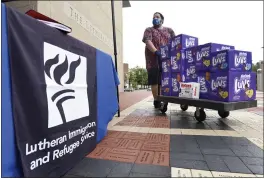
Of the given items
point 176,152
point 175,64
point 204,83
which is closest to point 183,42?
point 175,64

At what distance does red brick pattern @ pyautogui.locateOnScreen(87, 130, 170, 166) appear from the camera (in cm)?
193

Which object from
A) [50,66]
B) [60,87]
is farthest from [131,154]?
[50,66]

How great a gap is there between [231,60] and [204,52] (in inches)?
18.1

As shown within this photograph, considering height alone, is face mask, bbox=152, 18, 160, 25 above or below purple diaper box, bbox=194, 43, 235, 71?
above

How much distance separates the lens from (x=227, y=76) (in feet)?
9.34

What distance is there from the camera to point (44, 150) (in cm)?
143

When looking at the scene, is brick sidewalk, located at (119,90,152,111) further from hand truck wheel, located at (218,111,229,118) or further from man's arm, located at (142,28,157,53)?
hand truck wheel, located at (218,111,229,118)

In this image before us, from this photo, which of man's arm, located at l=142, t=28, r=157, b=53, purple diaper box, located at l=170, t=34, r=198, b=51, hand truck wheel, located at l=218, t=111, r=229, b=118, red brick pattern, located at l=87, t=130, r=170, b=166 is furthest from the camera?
man's arm, located at l=142, t=28, r=157, b=53

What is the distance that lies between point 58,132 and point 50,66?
0.48 m

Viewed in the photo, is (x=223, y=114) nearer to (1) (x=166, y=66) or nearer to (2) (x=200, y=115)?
(2) (x=200, y=115)

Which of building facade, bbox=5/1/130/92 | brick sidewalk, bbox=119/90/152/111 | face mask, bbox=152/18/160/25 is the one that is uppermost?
building facade, bbox=5/1/130/92

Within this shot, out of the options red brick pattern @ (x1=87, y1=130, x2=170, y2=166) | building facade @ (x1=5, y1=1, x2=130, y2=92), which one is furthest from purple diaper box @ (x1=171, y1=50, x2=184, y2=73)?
building facade @ (x1=5, y1=1, x2=130, y2=92)

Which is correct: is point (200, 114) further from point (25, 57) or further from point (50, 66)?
point (25, 57)

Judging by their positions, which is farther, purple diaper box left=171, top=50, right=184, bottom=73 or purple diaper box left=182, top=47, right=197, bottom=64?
purple diaper box left=171, top=50, right=184, bottom=73
